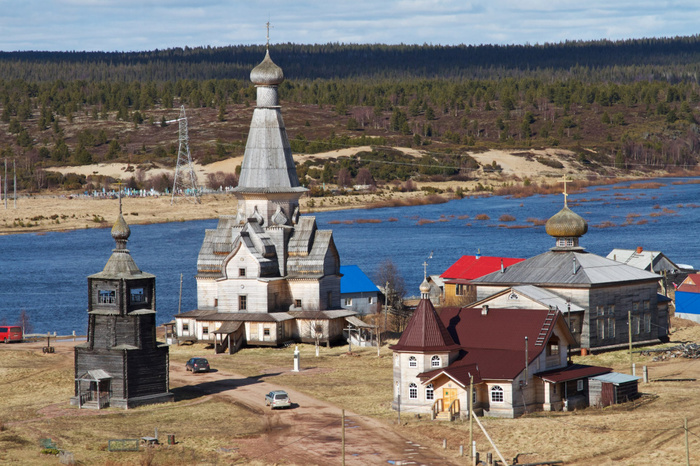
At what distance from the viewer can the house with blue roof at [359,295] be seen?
70.3 metres

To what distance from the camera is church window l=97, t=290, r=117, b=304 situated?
4478 cm

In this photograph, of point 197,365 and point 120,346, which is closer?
point 120,346

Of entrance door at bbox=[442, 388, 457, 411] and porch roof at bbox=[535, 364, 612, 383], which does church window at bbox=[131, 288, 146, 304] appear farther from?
porch roof at bbox=[535, 364, 612, 383]

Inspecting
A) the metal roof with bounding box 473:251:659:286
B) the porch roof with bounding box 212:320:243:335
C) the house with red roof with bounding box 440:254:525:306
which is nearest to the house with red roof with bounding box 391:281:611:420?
the metal roof with bounding box 473:251:659:286

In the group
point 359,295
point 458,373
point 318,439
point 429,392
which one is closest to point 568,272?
point 359,295

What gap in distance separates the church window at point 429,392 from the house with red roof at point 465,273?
28.3m

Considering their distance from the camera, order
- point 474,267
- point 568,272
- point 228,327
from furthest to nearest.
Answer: point 474,267
point 228,327
point 568,272

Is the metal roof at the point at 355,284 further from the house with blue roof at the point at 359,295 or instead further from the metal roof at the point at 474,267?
the metal roof at the point at 474,267

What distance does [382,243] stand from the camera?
399 ft

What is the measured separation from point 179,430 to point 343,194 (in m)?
135

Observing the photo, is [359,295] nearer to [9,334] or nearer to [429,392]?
[9,334]

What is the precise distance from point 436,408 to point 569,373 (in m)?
5.73

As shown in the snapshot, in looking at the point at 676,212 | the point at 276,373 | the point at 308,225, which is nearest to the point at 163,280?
the point at 308,225

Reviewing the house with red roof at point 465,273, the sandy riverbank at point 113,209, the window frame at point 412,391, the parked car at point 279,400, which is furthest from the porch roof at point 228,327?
the sandy riverbank at point 113,209
